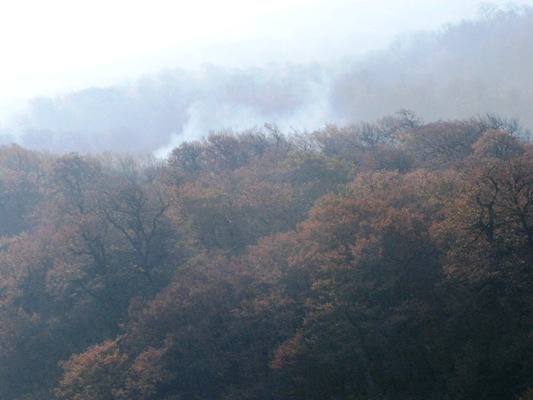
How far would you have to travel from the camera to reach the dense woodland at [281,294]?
101ft

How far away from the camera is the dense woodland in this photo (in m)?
30.6

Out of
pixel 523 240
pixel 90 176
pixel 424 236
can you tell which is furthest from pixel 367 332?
pixel 90 176

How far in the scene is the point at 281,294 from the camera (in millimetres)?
36688

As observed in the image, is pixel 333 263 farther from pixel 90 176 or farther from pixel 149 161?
pixel 149 161

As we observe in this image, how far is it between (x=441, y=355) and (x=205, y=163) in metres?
48.9

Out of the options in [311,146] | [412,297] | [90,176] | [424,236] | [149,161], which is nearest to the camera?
[412,297]

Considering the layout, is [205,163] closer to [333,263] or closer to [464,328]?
[333,263]

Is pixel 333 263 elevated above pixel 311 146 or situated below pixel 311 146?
below

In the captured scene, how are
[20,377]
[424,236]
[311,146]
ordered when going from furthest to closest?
[311,146]
[20,377]
[424,236]

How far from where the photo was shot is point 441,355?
30.5 metres

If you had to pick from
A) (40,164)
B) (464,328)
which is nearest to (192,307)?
(464,328)

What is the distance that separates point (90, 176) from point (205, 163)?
1534cm

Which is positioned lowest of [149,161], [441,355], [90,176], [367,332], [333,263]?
[441,355]

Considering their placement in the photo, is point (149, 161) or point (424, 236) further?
point (149, 161)
